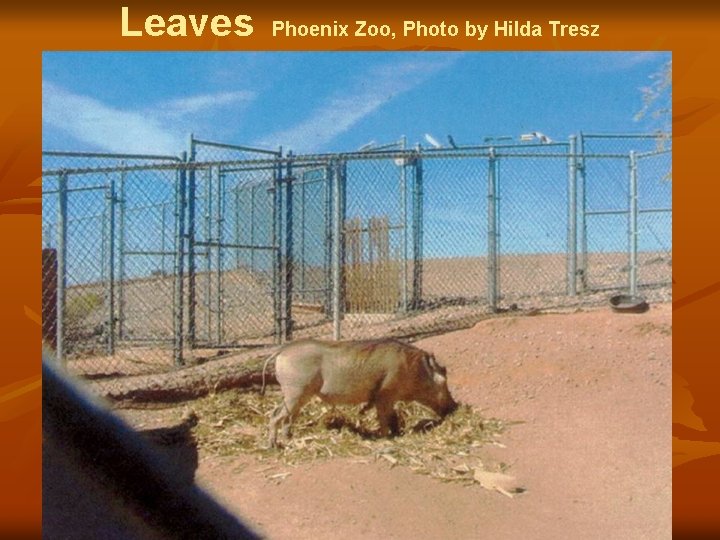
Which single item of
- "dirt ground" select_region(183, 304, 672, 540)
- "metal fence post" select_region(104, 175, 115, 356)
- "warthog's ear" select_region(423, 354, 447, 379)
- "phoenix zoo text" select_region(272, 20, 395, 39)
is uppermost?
"phoenix zoo text" select_region(272, 20, 395, 39)

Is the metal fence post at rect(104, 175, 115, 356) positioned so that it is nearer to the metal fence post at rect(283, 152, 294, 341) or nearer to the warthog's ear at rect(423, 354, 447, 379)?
the metal fence post at rect(283, 152, 294, 341)

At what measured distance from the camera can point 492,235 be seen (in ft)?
29.5

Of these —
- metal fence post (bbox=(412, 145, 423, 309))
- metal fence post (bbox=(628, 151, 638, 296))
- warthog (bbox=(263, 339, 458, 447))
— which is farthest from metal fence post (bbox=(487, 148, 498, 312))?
warthog (bbox=(263, 339, 458, 447))

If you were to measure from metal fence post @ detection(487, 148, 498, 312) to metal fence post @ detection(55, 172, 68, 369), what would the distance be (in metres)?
4.60

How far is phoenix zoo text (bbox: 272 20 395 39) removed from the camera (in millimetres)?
4406

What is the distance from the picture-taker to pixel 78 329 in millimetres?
9250

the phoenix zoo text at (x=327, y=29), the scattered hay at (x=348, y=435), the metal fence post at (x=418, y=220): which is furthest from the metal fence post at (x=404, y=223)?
the phoenix zoo text at (x=327, y=29)

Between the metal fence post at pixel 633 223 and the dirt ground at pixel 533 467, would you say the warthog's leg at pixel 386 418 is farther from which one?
the metal fence post at pixel 633 223

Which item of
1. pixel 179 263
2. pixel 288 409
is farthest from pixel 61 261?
pixel 288 409

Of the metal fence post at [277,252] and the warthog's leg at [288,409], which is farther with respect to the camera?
the metal fence post at [277,252]

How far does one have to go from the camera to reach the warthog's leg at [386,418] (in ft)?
20.4

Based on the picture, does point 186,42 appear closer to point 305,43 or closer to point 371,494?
point 305,43

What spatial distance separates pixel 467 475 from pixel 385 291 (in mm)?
4918

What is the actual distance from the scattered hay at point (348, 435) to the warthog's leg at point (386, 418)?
3.5 inches
